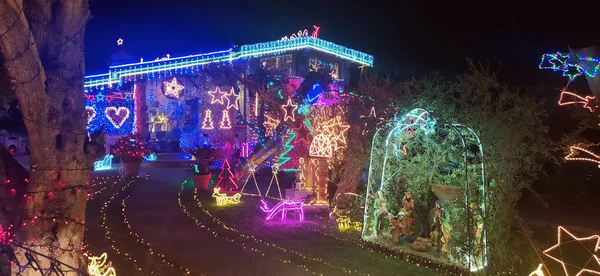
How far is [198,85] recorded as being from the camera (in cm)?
2441

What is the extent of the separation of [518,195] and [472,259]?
1.18 m

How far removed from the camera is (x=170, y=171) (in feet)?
68.8

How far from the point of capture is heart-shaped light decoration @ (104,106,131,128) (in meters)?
26.6

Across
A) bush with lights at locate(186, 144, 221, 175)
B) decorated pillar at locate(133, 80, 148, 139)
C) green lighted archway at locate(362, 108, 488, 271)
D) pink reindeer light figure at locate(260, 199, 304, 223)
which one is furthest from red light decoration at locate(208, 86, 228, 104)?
decorated pillar at locate(133, 80, 148, 139)

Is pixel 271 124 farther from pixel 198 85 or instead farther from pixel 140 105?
pixel 140 105

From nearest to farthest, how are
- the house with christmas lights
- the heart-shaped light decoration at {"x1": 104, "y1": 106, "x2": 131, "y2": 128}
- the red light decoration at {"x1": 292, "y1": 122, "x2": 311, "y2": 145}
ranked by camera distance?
the red light decoration at {"x1": 292, "y1": 122, "x2": 311, "y2": 145}
the house with christmas lights
the heart-shaped light decoration at {"x1": 104, "y1": 106, "x2": 131, "y2": 128}

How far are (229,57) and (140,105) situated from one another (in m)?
7.51

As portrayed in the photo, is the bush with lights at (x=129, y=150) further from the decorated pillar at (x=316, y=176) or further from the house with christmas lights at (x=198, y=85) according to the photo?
the decorated pillar at (x=316, y=176)

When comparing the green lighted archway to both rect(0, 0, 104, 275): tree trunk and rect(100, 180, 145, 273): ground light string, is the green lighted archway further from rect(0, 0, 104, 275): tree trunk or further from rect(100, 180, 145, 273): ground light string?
rect(0, 0, 104, 275): tree trunk

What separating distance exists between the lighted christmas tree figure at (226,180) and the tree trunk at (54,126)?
9769 millimetres

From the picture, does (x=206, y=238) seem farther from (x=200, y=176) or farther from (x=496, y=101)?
(x=200, y=176)

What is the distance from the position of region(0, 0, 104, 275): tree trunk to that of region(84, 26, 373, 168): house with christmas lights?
51.9 feet

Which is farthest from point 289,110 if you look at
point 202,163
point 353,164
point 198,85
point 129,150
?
point 198,85

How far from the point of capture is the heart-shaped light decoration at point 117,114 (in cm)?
2658
